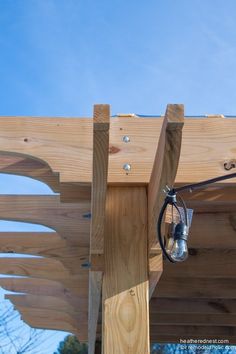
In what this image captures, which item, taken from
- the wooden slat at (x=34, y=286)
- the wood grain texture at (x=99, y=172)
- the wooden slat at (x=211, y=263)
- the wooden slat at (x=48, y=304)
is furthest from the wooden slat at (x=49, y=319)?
the wood grain texture at (x=99, y=172)

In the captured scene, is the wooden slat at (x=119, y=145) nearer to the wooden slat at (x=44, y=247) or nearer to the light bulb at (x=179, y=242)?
the light bulb at (x=179, y=242)

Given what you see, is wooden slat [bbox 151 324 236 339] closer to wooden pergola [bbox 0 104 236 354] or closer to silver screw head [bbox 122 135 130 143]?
wooden pergola [bbox 0 104 236 354]

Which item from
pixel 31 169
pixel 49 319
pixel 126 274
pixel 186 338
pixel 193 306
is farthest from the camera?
pixel 186 338

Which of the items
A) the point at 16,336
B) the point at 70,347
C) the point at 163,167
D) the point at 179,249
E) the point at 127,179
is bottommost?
the point at 179,249

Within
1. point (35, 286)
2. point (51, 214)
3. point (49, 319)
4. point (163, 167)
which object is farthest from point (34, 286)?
point (163, 167)

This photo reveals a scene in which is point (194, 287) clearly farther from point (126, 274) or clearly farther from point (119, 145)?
point (119, 145)

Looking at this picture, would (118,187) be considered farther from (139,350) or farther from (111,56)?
(111,56)

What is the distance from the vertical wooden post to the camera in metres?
1.66

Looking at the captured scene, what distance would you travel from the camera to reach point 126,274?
180 centimetres

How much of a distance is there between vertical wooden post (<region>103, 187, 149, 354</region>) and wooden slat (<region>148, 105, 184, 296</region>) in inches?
2.0

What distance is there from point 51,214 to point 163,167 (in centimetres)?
132

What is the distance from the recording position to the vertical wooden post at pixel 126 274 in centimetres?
166

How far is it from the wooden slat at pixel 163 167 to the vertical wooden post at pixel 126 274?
52 millimetres

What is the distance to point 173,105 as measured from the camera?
1.36 metres
